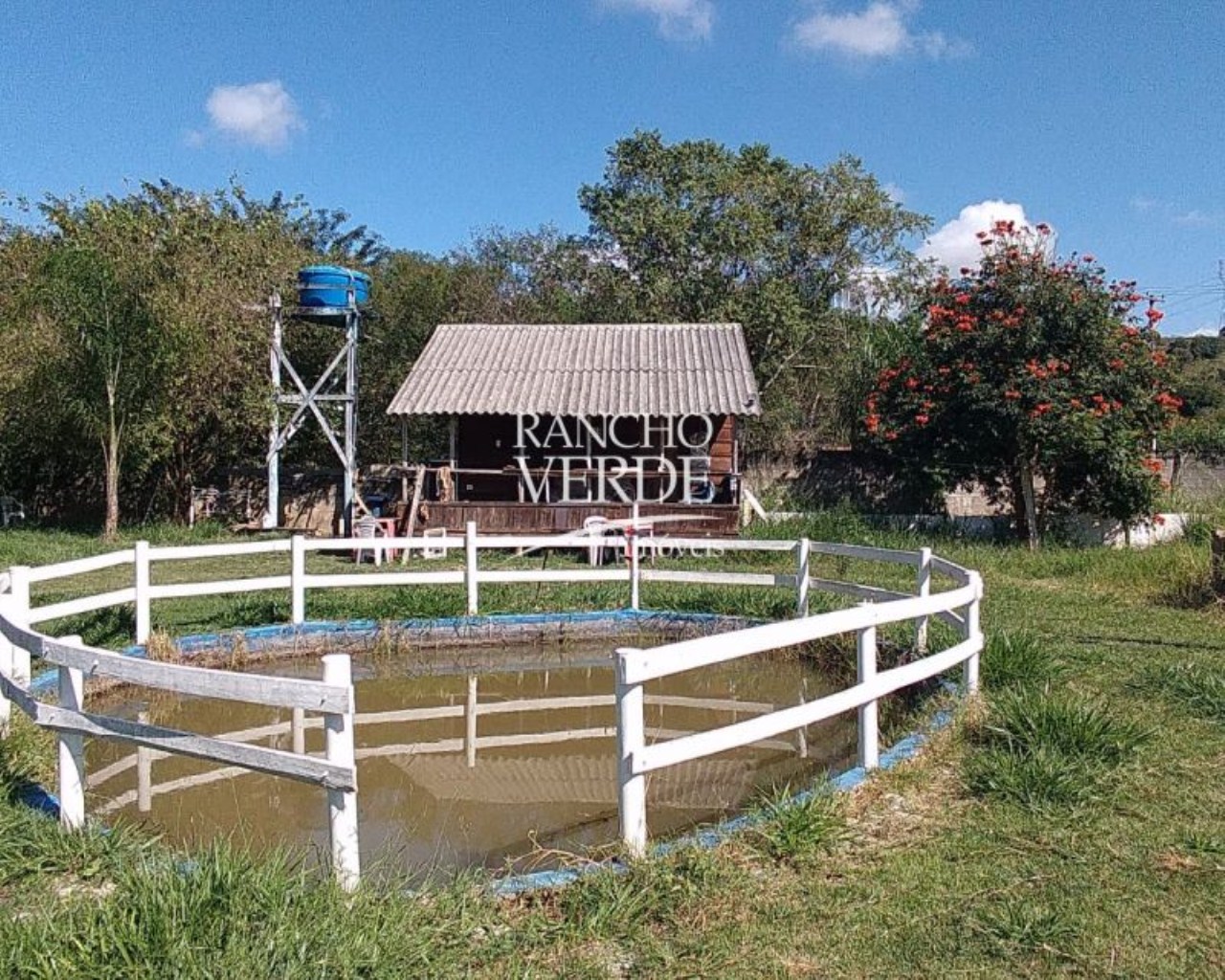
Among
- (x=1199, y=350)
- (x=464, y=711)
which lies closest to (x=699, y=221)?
(x=464, y=711)

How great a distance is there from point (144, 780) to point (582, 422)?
14.6 metres

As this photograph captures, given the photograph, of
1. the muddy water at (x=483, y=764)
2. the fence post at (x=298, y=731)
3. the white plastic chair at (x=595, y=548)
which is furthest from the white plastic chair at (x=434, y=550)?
the fence post at (x=298, y=731)

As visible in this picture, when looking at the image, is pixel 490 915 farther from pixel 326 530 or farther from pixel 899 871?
pixel 326 530

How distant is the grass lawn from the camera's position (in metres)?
3.59

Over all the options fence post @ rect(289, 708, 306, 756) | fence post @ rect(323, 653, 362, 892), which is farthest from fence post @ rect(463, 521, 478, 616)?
fence post @ rect(323, 653, 362, 892)

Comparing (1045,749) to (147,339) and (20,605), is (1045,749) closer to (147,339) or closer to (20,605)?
(20,605)

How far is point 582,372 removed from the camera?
21141 millimetres

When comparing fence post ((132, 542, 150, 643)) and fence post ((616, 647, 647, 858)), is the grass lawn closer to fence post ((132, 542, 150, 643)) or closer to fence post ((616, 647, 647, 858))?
fence post ((616, 647, 647, 858))

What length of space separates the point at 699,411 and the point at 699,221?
10.7 metres

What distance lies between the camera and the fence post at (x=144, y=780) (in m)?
6.39

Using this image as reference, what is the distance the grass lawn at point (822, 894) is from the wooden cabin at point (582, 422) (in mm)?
12635

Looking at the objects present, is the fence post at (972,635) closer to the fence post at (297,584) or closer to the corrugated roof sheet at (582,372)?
the fence post at (297,584)

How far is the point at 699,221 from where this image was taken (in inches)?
1110

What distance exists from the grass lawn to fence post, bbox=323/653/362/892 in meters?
0.16
